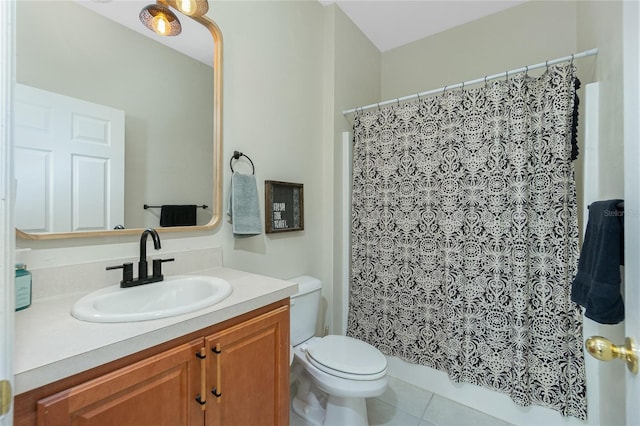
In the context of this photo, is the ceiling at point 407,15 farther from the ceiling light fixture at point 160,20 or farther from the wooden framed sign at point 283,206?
the wooden framed sign at point 283,206

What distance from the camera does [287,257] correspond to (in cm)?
A: 183

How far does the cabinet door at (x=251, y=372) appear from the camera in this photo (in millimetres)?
848

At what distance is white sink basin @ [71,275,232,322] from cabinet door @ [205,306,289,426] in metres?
0.14

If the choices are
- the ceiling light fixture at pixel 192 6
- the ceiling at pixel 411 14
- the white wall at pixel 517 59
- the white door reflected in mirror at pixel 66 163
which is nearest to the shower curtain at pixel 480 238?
the white wall at pixel 517 59

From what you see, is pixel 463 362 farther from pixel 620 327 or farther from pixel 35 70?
pixel 35 70

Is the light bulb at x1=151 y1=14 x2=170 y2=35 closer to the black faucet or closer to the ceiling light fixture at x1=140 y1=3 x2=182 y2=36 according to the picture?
the ceiling light fixture at x1=140 y1=3 x2=182 y2=36

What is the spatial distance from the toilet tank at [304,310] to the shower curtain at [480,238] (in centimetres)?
48

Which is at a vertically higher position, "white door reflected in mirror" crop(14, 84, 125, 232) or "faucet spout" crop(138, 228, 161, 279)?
"white door reflected in mirror" crop(14, 84, 125, 232)

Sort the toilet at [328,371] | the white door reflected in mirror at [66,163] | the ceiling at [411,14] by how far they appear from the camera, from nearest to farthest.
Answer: the white door reflected in mirror at [66,163] < the toilet at [328,371] < the ceiling at [411,14]

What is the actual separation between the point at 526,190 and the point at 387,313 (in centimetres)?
113

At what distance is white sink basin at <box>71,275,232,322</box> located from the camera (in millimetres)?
769

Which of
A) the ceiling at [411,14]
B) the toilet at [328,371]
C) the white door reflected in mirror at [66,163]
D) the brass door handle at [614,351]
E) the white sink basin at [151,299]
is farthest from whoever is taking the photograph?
the ceiling at [411,14]

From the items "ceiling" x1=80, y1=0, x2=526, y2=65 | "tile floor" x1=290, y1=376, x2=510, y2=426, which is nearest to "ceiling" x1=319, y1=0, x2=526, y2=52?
"ceiling" x1=80, y1=0, x2=526, y2=65

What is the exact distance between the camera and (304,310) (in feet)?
5.52
